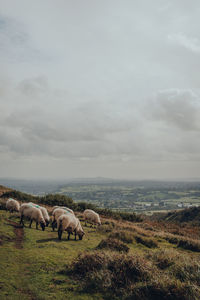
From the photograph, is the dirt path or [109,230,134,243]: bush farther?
[109,230,134,243]: bush

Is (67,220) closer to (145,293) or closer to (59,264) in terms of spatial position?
(59,264)

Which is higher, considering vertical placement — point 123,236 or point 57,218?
point 57,218

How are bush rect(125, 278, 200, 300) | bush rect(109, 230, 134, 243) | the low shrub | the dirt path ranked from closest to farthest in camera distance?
bush rect(125, 278, 200, 300) < the low shrub < the dirt path < bush rect(109, 230, 134, 243)

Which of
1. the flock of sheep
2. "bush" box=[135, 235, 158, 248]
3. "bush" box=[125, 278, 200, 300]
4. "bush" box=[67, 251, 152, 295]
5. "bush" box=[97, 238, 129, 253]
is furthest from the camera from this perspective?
"bush" box=[135, 235, 158, 248]

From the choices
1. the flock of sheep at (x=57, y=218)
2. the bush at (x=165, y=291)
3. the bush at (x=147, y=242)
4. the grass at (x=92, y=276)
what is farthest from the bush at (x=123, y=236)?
the bush at (x=165, y=291)

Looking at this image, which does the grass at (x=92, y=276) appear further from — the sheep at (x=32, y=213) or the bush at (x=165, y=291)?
the sheep at (x=32, y=213)

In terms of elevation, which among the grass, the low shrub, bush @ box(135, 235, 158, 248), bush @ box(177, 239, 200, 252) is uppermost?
the grass

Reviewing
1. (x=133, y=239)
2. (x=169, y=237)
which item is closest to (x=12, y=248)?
(x=133, y=239)

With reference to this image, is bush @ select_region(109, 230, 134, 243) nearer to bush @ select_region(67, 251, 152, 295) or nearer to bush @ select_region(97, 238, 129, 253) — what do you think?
bush @ select_region(97, 238, 129, 253)

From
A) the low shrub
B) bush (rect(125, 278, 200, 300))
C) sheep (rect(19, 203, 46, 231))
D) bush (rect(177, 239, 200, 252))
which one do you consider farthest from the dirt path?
bush (rect(177, 239, 200, 252))

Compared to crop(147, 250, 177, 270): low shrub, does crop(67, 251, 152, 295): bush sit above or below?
above

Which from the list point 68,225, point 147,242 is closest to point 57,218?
point 68,225

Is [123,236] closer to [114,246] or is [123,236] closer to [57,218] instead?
[114,246]

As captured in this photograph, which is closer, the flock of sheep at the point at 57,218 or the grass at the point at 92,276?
the grass at the point at 92,276
